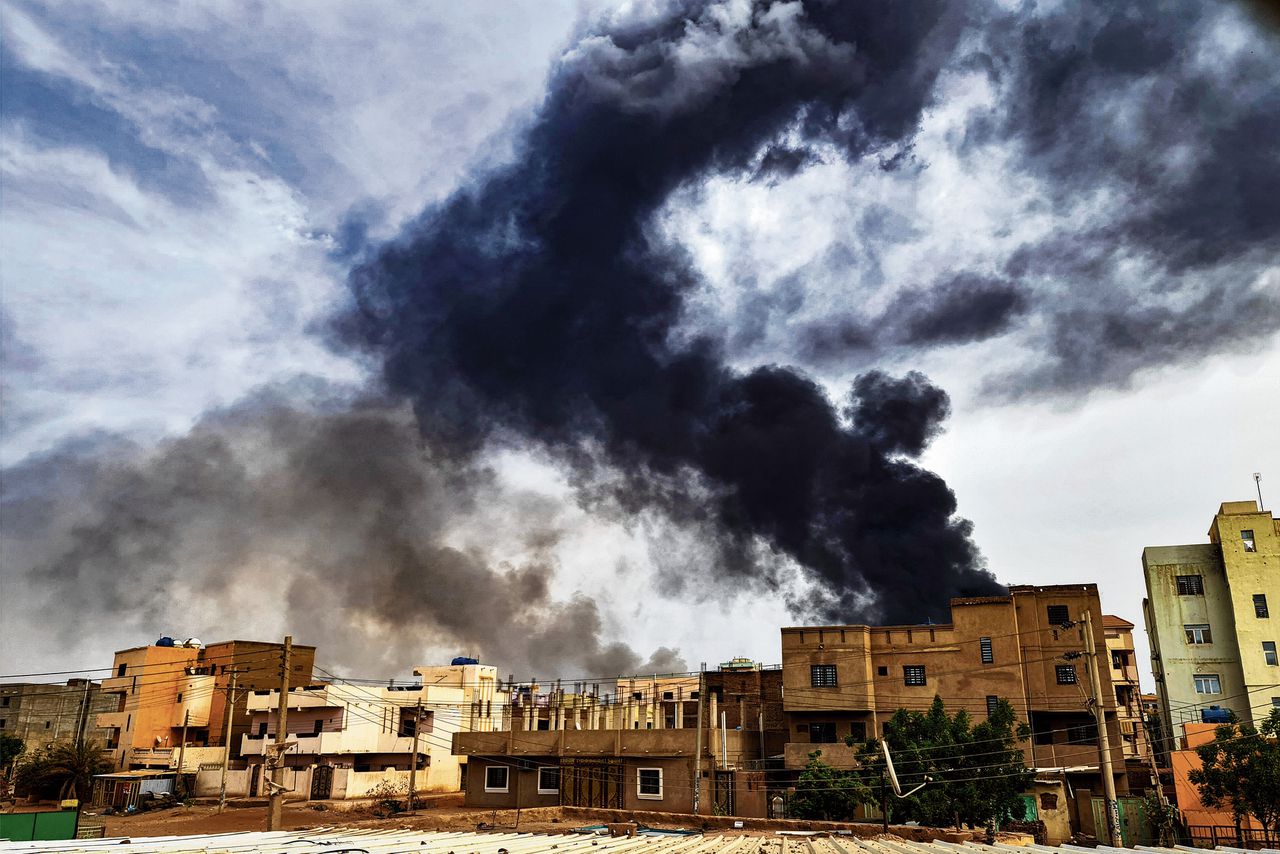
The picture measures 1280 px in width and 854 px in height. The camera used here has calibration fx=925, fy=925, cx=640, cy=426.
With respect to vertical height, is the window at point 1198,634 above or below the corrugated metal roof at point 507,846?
above

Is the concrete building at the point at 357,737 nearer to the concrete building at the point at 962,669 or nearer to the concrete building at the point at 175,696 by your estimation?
the concrete building at the point at 175,696

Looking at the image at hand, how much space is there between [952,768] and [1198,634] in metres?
35.6

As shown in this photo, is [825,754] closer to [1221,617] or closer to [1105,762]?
[1105,762]

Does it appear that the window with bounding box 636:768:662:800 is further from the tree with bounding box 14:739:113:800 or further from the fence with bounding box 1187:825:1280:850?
the tree with bounding box 14:739:113:800

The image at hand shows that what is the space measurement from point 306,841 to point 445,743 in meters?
57.6

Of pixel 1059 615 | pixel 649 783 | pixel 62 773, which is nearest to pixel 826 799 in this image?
pixel 649 783

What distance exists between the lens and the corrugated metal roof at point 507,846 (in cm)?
1891

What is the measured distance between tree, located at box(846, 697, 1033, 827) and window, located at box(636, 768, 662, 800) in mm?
12740

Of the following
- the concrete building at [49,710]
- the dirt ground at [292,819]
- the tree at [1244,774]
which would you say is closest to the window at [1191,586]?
the tree at [1244,774]

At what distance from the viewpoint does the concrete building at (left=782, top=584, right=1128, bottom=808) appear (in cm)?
6141

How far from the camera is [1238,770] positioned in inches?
1613

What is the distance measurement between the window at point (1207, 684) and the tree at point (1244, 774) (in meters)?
24.0

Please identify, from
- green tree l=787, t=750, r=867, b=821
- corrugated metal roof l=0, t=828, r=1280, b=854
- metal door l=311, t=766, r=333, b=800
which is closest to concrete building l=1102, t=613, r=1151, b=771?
green tree l=787, t=750, r=867, b=821

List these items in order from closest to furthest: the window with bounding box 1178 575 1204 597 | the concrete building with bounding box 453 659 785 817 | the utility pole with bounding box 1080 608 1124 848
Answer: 1. the utility pole with bounding box 1080 608 1124 848
2. the concrete building with bounding box 453 659 785 817
3. the window with bounding box 1178 575 1204 597
